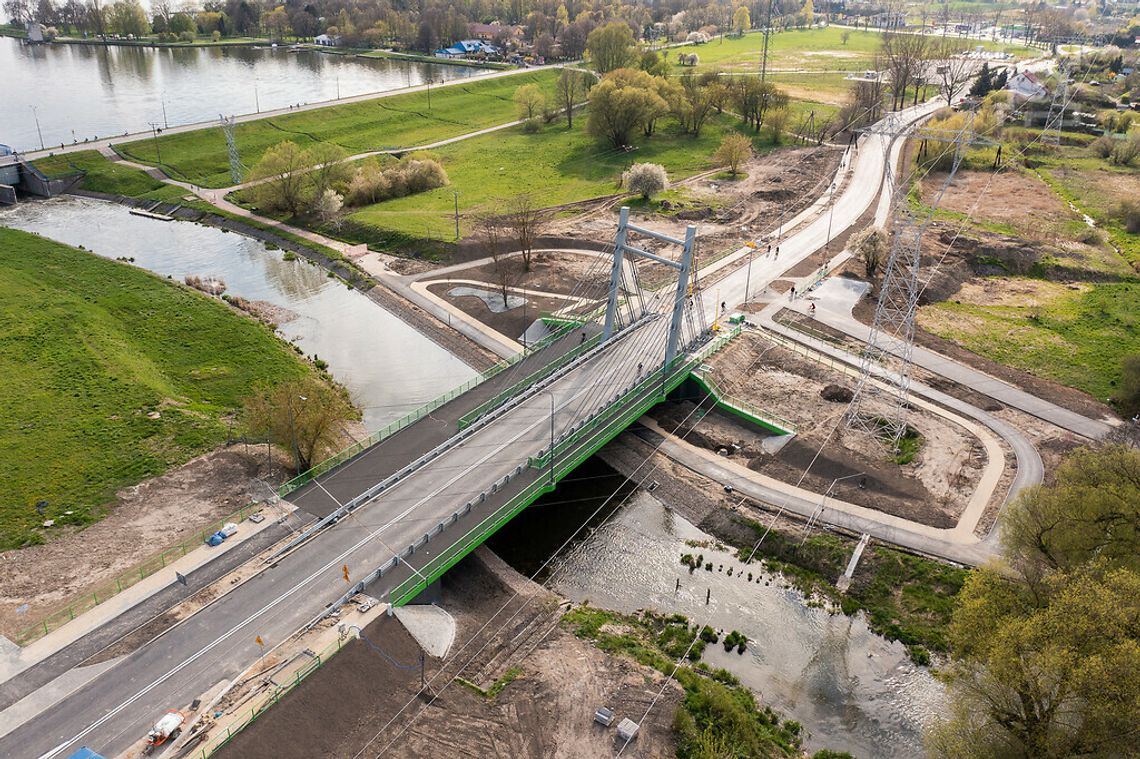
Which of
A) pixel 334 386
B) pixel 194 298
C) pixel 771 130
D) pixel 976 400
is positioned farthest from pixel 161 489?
pixel 771 130

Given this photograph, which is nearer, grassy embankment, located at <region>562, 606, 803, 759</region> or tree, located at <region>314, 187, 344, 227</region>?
grassy embankment, located at <region>562, 606, 803, 759</region>

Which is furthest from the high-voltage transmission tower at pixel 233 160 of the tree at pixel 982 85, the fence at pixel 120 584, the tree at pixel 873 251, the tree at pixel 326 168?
the tree at pixel 982 85

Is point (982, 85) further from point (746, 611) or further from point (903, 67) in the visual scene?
point (746, 611)

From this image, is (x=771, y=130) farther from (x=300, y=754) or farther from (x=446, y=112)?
(x=300, y=754)

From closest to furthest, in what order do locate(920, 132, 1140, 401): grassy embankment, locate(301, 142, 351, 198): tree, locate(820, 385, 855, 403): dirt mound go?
1. locate(820, 385, 855, 403): dirt mound
2. locate(920, 132, 1140, 401): grassy embankment
3. locate(301, 142, 351, 198): tree

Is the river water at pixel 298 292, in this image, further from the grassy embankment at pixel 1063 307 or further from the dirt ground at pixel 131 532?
the grassy embankment at pixel 1063 307

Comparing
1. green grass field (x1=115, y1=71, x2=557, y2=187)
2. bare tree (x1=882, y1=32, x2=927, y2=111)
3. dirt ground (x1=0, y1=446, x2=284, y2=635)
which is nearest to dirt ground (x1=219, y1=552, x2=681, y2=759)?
dirt ground (x1=0, y1=446, x2=284, y2=635)

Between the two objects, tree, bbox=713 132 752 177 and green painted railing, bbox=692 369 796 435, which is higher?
tree, bbox=713 132 752 177

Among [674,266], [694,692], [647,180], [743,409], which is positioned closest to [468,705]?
[694,692]

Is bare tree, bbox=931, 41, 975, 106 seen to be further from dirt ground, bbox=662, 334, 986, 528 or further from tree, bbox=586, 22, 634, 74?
dirt ground, bbox=662, 334, 986, 528
